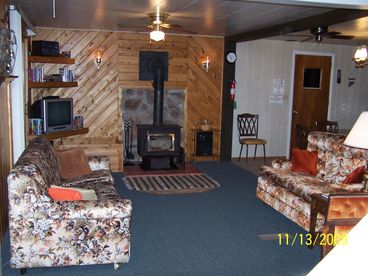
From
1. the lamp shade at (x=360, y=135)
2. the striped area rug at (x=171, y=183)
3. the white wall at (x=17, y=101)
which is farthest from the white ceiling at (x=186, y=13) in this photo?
the striped area rug at (x=171, y=183)

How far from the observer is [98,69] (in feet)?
23.6

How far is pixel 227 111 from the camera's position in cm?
793

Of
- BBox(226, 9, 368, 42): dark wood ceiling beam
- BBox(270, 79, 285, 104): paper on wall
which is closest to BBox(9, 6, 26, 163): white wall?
BBox(226, 9, 368, 42): dark wood ceiling beam

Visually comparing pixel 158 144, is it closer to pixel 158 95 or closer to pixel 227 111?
pixel 158 95

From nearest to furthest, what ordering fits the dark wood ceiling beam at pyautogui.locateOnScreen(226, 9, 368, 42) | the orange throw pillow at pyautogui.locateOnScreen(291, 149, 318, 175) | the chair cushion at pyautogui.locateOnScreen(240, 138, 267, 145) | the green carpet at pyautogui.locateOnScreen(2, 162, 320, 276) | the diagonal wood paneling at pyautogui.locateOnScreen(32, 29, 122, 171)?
1. the green carpet at pyautogui.locateOnScreen(2, 162, 320, 276)
2. the dark wood ceiling beam at pyautogui.locateOnScreen(226, 9, 368, 42)
3. the orange throw pillow at pyautogui.locateOnScreen(291, 149, 318, 175)
4. the diagonal wood paneling at pyautogui.locateOnScreen(32, 29, 122, 171)
5. the chair cushion at pyautogui.locateOnScreen(240, 138, 267, 145)

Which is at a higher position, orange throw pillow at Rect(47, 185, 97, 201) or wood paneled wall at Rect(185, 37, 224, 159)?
wood paneled wall at Rect(185, 37, 224, 159)

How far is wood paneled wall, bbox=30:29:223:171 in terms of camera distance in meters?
7.01

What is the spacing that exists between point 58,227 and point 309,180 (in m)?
2.95

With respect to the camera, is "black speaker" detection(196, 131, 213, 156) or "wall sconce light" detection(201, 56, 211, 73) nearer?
"wall sconce light" detection(201, 56, 211, 73)

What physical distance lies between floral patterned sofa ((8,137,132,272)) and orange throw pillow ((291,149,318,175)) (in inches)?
109

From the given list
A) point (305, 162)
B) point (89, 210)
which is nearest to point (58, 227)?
point (89, 210)

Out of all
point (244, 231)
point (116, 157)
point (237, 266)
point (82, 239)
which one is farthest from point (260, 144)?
point (82, 239)

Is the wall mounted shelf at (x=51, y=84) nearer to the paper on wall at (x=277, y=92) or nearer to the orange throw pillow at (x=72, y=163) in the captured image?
the orange throw pillow at (x=72, y=163)

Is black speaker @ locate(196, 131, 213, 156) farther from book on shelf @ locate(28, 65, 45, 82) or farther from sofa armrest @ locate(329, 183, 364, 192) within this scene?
sofa armrest @ locate(329, 183, 364, 192)
